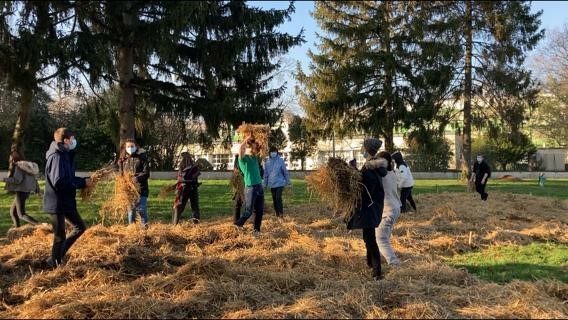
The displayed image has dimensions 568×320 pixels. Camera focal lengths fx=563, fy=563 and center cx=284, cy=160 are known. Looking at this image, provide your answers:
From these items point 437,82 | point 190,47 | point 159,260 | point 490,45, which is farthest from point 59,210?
point 490,45

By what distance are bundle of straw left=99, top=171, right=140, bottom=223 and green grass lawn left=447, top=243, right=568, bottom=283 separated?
196 inches

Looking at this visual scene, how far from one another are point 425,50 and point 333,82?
15.0ft

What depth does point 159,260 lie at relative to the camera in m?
6.52

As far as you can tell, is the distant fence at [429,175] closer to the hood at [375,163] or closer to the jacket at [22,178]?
the jacket at [22,178]

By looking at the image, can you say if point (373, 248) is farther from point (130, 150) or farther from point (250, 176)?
point (130, 150)

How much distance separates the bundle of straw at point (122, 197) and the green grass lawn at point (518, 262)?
4984 mm

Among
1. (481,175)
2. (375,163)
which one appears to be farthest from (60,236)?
(481,175)

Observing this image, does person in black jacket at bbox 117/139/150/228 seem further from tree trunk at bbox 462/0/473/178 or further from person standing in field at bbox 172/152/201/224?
tree trunk at bbox 462/0/473/178

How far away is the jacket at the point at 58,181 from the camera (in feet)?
21.5

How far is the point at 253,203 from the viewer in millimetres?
9070

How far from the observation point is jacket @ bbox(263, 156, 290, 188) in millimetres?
12273

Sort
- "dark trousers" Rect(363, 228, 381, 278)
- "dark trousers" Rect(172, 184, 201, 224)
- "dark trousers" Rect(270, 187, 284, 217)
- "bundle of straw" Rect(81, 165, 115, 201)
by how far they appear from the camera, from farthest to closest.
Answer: "dark trousers" Rect(270, 187, 284, 217)
"dark trousers" Rect(172, 184, 201, 224)
"bundle of straw" Rect(81, 165, 115, 201)
"dark trousers" Rect(363, 228, 381, 278)

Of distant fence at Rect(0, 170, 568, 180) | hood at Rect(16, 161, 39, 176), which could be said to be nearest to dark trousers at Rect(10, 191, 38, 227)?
hood at Rect(16, 161, 39, 176)

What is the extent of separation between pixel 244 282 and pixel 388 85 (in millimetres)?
22101
